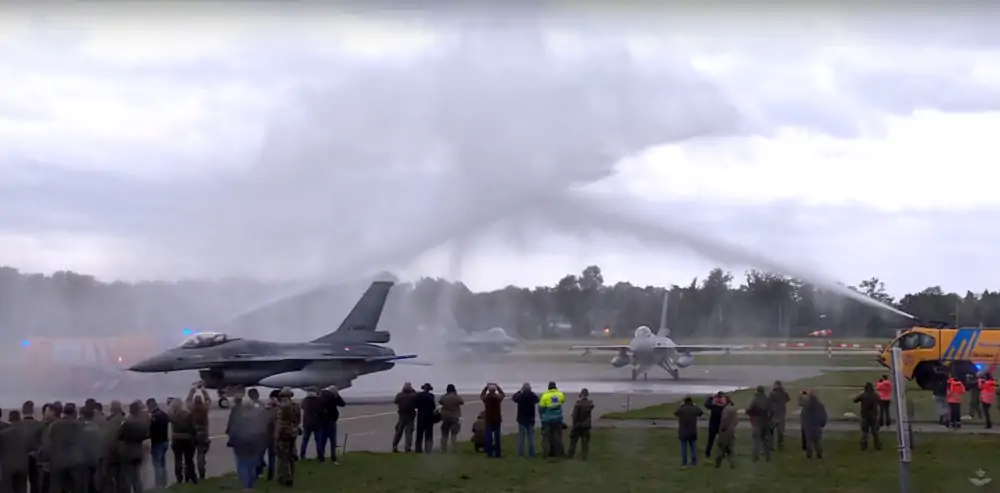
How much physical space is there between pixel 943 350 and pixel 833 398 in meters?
5.19

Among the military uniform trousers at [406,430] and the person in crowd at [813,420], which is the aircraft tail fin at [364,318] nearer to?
the military uniform trousers at [406,430]

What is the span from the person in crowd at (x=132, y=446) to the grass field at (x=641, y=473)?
100 centimetres

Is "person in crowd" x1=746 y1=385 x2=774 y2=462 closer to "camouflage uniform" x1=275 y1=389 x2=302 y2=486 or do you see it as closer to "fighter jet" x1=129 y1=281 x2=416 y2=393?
"camouflage uniform" x1=275 y1=389 x2=302 y2=486

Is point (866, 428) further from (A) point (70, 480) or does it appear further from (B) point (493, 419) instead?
(A) point (70, 480)

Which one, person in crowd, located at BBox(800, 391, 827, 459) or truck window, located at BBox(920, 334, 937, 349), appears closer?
person in crowd, located at BBox(800, 391, 827, 459)

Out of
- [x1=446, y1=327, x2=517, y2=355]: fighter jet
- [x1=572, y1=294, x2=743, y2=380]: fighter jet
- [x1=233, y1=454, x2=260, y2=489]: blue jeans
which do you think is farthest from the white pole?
[x1=446, y1=327, x2=517, y2=355]: fighter jet

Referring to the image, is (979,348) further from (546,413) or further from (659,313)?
(659,313)

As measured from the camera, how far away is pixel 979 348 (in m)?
35.6

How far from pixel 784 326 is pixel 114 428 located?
149 feet

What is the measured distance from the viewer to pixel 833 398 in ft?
112

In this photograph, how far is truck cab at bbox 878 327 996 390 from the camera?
3541 centimetres

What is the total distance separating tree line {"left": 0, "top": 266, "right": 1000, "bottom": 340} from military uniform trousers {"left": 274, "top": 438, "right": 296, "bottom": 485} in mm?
21845

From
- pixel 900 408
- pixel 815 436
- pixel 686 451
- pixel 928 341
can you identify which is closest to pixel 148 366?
pixel 686 451

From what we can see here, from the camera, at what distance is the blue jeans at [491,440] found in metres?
19.6
